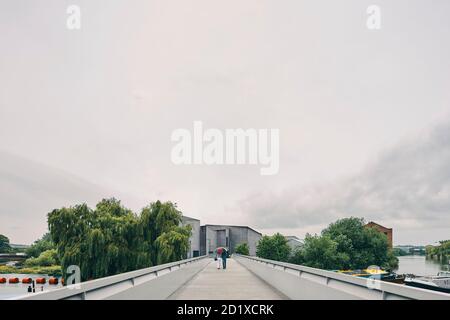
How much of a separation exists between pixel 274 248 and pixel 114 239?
6704 centimetres

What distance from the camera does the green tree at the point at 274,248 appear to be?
337 feet

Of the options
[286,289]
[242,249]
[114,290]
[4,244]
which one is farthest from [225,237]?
[114,290]

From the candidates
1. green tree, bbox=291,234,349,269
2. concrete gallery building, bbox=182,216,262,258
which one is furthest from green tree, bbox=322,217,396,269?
concrete gallery building, bbox=182,216,262,258

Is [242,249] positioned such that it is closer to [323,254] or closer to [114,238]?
[323,254]

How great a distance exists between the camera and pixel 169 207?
45125 mm

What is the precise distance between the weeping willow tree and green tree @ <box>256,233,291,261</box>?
62.0 meters

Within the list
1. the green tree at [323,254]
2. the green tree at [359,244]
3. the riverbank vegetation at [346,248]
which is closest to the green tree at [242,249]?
the riverbank vegetation at [346,248]

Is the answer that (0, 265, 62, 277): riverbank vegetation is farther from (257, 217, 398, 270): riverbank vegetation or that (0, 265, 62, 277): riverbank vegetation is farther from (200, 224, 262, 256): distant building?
(200, 224, 262, 256): distant building

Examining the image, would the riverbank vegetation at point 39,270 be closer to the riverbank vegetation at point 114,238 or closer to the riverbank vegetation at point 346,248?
the riverbank vegetation at point 114,238

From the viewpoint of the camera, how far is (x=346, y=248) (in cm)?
8744

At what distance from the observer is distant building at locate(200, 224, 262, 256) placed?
407 feet
